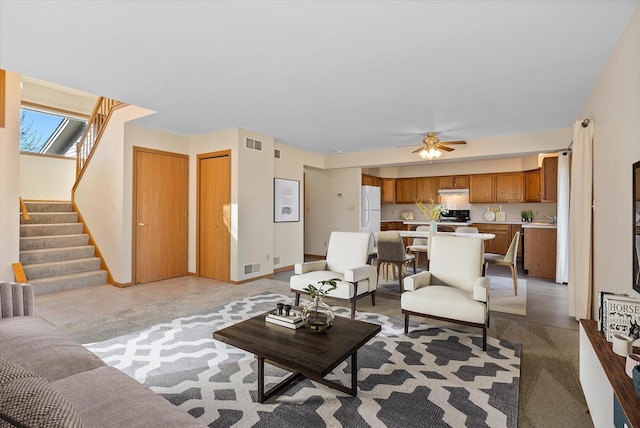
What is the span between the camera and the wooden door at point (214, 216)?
5.43 m

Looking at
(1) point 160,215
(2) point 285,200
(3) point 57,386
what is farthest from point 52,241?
(3) point 57,386

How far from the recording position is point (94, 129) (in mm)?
6055

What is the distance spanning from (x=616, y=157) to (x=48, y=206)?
8017 mm

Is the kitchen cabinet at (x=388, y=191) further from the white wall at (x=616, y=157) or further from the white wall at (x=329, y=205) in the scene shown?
the white wall at (x=616, y=157)

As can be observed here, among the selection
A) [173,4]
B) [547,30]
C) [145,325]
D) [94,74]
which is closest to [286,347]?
[145,325]

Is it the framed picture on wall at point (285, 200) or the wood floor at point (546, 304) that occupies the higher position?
the framed picture on wall at point (285, 200)

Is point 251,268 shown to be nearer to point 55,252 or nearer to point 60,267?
point 60,267

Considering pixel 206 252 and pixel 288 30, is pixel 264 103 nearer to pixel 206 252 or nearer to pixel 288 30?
pixel 288 30

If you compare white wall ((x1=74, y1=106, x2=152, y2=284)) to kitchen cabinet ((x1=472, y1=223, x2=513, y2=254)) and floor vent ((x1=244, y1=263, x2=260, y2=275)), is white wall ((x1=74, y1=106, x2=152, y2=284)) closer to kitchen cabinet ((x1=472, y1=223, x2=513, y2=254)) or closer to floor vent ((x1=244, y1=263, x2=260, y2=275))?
floor vent ((x1=244, y1=263, x2=260, y2=275))

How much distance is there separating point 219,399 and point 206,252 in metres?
3.98

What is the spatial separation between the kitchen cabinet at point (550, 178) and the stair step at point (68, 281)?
793 cm

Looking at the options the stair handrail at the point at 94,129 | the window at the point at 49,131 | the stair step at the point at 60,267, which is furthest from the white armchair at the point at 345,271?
the window at the point at 49,131

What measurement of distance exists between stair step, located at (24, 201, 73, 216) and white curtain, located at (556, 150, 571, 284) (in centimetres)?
870

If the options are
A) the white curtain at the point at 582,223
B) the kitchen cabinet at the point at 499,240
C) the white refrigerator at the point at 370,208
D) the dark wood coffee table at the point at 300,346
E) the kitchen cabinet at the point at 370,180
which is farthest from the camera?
the kitchen cabinet at the point at 370,180
